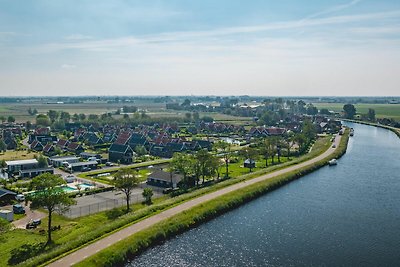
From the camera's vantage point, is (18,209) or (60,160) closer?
(18,209)

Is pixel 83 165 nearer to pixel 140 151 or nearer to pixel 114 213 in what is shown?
pixel 140 151

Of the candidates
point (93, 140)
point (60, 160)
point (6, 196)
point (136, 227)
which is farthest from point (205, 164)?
point (93, 140)

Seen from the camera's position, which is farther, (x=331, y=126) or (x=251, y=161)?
(x=331, y=126)

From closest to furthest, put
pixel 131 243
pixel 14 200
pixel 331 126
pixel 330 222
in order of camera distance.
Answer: pixel 131 243 → pixel 330 222 → pixel 14 200 → pixel 331 126

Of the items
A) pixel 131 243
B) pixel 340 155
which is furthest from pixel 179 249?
pixel 340 155

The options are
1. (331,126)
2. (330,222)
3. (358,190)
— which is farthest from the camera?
(331,126)

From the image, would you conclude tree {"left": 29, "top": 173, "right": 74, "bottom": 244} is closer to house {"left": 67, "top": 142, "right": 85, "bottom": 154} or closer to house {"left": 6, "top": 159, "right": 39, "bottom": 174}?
house {"left": 6, "top": 159, "right": 39, "bottom": 174}

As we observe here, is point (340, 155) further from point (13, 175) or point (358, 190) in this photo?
point (13, 175)
